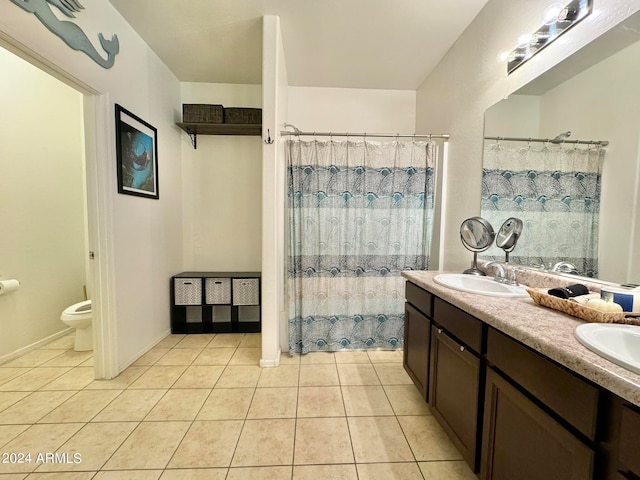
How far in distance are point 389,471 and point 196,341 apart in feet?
6.72

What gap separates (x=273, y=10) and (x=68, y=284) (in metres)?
3.09

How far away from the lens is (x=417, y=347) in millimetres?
1621

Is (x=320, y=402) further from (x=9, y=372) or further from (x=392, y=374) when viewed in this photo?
(x=9, y=372)

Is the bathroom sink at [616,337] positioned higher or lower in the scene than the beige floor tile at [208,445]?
higher

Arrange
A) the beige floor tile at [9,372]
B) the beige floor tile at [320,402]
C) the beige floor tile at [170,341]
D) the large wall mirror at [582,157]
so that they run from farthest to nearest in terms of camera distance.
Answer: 1. the beige floor tile at [170,341]
2. the beige floor tile at [9,372]
3. the beige floor tile at [320,402]
4. the large wall mirror at [582,157]

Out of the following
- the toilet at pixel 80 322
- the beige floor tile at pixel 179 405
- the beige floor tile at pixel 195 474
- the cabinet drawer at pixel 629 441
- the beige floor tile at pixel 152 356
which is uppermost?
the cabinet drawer at pixel 629 441

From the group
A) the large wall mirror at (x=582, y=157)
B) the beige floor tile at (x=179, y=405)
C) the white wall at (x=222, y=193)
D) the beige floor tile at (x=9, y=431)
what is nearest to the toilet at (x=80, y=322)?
the beige floor tile at (x=9, y=431)

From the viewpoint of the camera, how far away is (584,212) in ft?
3.92

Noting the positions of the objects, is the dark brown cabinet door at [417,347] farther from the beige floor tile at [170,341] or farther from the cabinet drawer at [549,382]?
the beige floor tile at [170,341]

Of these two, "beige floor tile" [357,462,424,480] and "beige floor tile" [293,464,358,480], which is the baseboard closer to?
"beige floor tile" [293,464,358,480]

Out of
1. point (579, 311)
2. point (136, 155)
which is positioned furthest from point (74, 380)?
point (579, 311)

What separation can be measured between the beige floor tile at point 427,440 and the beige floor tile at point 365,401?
0.14m

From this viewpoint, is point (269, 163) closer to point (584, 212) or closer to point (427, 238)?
point (427, 238)

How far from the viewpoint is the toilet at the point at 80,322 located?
2143 mm
